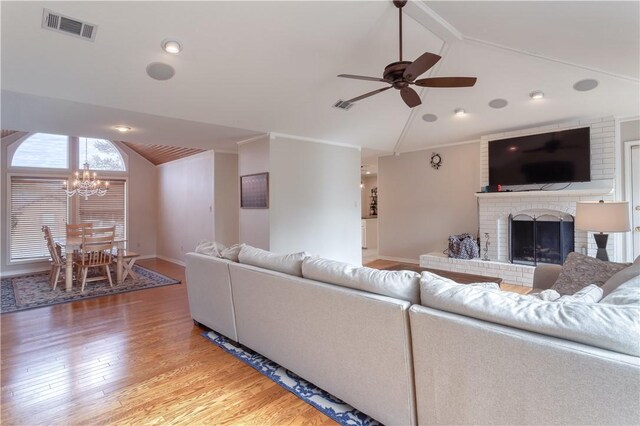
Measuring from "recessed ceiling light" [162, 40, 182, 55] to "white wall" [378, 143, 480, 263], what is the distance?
4995mm

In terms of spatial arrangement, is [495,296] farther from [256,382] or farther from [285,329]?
[256,382]

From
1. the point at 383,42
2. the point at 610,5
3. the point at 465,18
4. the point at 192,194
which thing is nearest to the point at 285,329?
the point at 383,42

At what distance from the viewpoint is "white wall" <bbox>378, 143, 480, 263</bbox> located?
19.8 feet

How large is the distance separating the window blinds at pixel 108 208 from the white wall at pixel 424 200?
613cm

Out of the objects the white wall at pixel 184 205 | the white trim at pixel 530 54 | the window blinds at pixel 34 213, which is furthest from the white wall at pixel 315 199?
the window blinds at pixel 34 213

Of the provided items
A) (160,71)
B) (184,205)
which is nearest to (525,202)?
(160,71)

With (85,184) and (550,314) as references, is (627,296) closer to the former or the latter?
(550,314)

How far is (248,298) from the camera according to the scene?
259 centimetres

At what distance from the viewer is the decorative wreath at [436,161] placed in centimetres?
638

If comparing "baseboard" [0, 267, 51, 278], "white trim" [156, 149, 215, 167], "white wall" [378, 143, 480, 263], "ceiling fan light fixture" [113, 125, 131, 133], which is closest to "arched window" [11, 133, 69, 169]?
"white trim" [156, 149, 215, 167]

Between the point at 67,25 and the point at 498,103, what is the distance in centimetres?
495

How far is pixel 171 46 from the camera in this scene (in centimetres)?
297

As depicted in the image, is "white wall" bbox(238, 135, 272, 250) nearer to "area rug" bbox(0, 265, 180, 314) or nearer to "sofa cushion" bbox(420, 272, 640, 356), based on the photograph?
"area rug" bbox(0, 265, 180, 314)

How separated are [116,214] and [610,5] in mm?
8882
